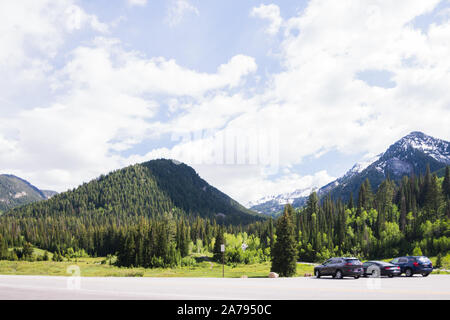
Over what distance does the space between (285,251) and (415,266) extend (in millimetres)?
23668

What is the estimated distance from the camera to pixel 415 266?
3164 cm

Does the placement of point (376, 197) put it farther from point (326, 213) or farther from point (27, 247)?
point (27, 247)

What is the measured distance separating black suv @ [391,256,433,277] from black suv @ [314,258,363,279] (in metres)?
6.67

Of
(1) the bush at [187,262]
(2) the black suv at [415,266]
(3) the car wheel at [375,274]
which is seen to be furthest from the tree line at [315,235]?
(3) the car wheel at [375,274]

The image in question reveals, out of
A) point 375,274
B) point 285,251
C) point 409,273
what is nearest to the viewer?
point 375,274

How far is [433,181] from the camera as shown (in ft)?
480

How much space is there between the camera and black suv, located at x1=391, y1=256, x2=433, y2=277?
1233 inches

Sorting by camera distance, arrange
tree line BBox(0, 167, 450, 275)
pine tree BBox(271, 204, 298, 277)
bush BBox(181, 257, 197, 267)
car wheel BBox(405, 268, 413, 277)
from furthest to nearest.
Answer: bush BBox(181, 257, 197, 267) < tree line BBox(0, 167, 450, 275) < pine tree BBox(271, 204, 298, 277) < car wheel BBox(405, 268, 413, 277)

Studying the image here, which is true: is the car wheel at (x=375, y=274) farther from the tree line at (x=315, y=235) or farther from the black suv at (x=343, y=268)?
the tree line at (x=315, y=235)

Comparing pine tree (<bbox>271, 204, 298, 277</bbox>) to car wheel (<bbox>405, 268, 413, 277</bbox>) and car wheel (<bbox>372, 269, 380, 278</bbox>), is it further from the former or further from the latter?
car wheel (<bbox>405, 268, 413, 277</bbox>)

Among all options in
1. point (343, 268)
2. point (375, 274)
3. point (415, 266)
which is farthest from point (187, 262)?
point (415, 266)
